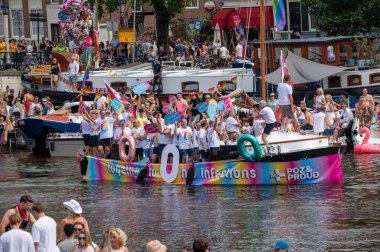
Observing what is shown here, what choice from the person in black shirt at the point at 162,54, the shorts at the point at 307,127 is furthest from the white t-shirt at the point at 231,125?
the person in black shirt at the point at 162,54

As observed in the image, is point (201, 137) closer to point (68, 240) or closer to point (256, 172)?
point (256, 172)

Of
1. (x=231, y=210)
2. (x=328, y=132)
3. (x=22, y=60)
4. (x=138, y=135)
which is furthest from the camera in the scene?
(x=22, y=60)

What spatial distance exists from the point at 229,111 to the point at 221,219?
8.24 m

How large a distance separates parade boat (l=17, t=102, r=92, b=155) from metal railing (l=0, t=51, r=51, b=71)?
40.3 feet

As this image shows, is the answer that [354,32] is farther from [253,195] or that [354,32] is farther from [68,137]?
[253,195]

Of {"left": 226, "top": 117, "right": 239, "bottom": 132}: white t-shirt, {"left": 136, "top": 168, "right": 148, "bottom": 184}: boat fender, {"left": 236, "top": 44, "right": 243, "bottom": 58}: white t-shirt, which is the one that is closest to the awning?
{"left": 236, "top": 44, "right": 243, "bottom": 58}: white t-shirt

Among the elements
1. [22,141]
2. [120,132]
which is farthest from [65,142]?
[120,132]

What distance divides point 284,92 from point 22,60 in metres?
25.0

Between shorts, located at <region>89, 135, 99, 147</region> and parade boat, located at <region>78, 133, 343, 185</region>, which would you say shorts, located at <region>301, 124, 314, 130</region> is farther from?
parade boat, located at <region>78, 133, 343, 185</region>

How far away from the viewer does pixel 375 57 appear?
1730 inches

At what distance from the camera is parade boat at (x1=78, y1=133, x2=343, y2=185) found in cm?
2861

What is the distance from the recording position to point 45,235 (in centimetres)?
1767

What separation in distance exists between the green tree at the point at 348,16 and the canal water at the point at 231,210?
1686 centimetres

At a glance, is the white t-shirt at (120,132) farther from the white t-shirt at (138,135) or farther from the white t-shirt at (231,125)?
the white t-shirt at (231,125)
